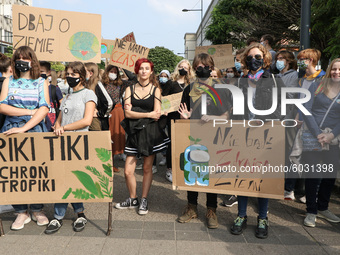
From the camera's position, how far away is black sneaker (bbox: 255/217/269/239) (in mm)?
3657

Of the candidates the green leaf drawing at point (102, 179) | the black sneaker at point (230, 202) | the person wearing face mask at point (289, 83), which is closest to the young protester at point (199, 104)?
the black sneaker at point (230, 202)

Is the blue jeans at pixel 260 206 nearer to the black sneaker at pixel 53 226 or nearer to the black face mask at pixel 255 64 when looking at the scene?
the black face mask at pixel 255 64

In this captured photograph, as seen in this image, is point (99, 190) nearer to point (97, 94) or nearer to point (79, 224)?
point (79, 224)

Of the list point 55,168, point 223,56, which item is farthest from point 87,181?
point 223,56

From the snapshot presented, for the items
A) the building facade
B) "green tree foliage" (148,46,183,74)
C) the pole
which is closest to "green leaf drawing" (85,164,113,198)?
the pole

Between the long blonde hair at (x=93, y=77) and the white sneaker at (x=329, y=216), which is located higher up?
the long blonde hair at (x=93, y=77)

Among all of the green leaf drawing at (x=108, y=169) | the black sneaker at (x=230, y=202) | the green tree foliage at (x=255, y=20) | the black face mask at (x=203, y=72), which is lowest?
the black sneaker at (x=230, y=202)

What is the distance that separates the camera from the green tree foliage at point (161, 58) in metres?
63.8

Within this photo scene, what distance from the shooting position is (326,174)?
160 inches

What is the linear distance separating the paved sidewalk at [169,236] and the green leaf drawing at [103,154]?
2.67 feet

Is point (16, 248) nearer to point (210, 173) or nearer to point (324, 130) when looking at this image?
point (210, 173)

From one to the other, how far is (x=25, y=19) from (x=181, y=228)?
3606 millimetres

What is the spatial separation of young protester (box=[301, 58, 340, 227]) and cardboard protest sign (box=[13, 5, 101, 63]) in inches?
116

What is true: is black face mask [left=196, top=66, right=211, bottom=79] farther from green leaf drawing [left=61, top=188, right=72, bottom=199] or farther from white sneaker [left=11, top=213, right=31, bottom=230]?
white sneaker [left=11, top=213, right=31, bottom=230]
